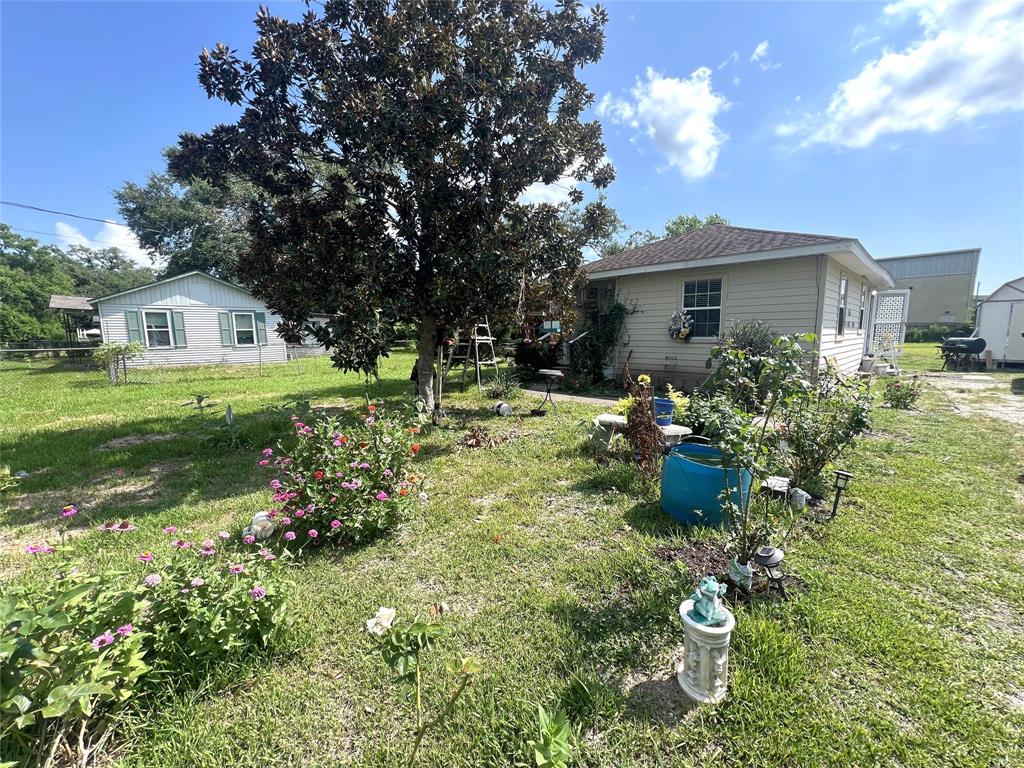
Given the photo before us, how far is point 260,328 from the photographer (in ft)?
59.9

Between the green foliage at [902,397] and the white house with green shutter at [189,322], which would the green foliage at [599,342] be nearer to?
the green foliage at [902,397]

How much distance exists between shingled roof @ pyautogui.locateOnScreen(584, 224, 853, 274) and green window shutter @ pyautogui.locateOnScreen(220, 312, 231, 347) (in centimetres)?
1571

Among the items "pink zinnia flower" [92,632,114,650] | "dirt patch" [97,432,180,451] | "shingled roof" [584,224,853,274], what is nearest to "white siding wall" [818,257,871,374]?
"shingled roof" [584,224,853,274]

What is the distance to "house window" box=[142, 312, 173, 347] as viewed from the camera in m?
15.5

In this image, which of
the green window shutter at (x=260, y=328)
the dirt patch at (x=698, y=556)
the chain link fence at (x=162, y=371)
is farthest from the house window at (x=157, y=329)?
the dirt patch at (x=698, y=556)

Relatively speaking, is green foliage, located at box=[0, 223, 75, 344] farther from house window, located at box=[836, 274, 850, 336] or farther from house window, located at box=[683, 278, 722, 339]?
house window, located at box=[836, 274, 850, 336]

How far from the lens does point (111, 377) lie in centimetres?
1193

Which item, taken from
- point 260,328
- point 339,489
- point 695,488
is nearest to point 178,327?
point 260,328

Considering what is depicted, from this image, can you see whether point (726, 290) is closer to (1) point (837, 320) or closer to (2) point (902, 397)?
(1) point (837, 320)

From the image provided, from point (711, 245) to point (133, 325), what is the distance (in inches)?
783

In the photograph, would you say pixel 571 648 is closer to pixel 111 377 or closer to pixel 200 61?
pixel 200 61

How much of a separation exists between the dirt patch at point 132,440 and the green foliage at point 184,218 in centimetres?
2460

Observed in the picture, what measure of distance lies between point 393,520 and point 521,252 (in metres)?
3.86

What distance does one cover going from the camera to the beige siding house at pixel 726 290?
293 inches
